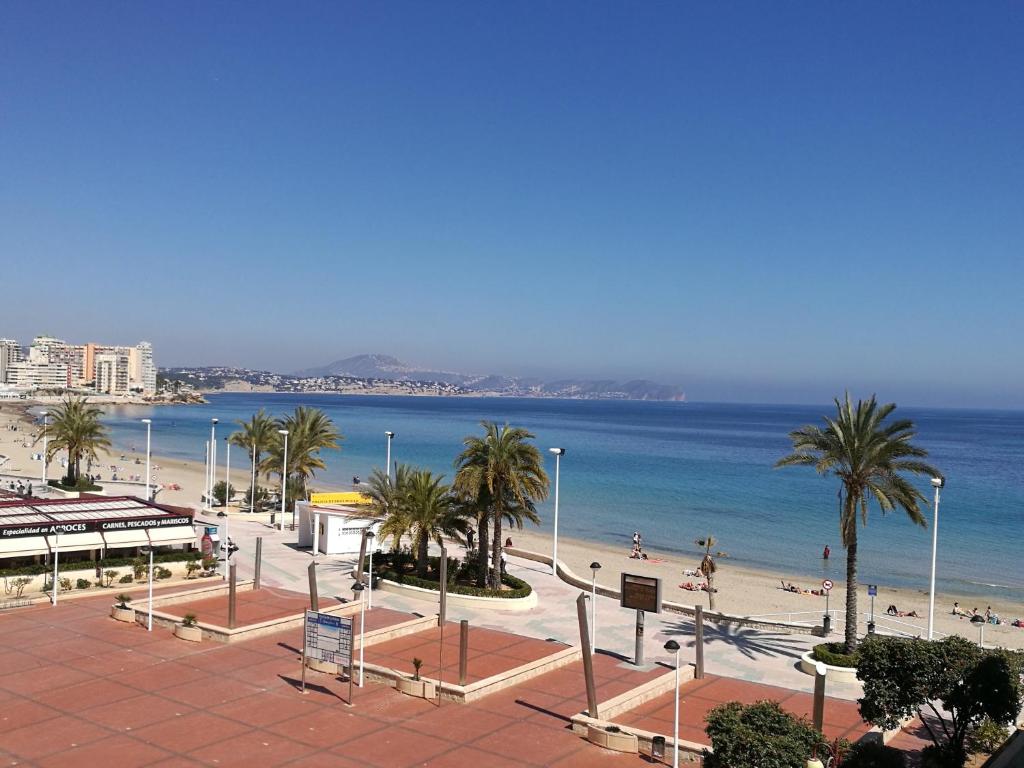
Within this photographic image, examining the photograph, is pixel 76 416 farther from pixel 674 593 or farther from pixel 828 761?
pixel 828 761

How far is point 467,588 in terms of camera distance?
27.8 meters

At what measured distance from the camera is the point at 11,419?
162 meters

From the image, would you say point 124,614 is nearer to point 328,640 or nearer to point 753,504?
point 328,640

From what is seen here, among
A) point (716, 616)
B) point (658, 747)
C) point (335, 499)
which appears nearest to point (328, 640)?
point (658, 747)

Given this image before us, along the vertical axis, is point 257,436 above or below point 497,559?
above

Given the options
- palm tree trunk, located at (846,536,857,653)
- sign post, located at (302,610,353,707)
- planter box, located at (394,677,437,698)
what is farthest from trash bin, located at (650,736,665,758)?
palm tree trunk, located at (846,536,857,653)

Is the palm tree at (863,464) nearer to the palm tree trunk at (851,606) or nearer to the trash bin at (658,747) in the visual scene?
the palm tree trunk at (851,606)

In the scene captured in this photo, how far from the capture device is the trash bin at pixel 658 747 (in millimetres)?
14914

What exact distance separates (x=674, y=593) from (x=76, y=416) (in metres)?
34.8

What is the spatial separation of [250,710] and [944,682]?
494 inches

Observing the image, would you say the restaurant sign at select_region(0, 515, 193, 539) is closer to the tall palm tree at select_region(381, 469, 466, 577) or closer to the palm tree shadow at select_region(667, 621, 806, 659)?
the tall palm tree at select_region(381, 469, 466, 577)

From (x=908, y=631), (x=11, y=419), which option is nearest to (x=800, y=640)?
(x=908, y=631)

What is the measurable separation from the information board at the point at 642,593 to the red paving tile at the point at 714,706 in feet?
6.66

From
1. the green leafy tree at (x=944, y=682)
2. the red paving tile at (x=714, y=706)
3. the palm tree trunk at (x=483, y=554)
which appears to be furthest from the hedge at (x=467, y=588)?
the green leafy tree at (x=944, y=682)
